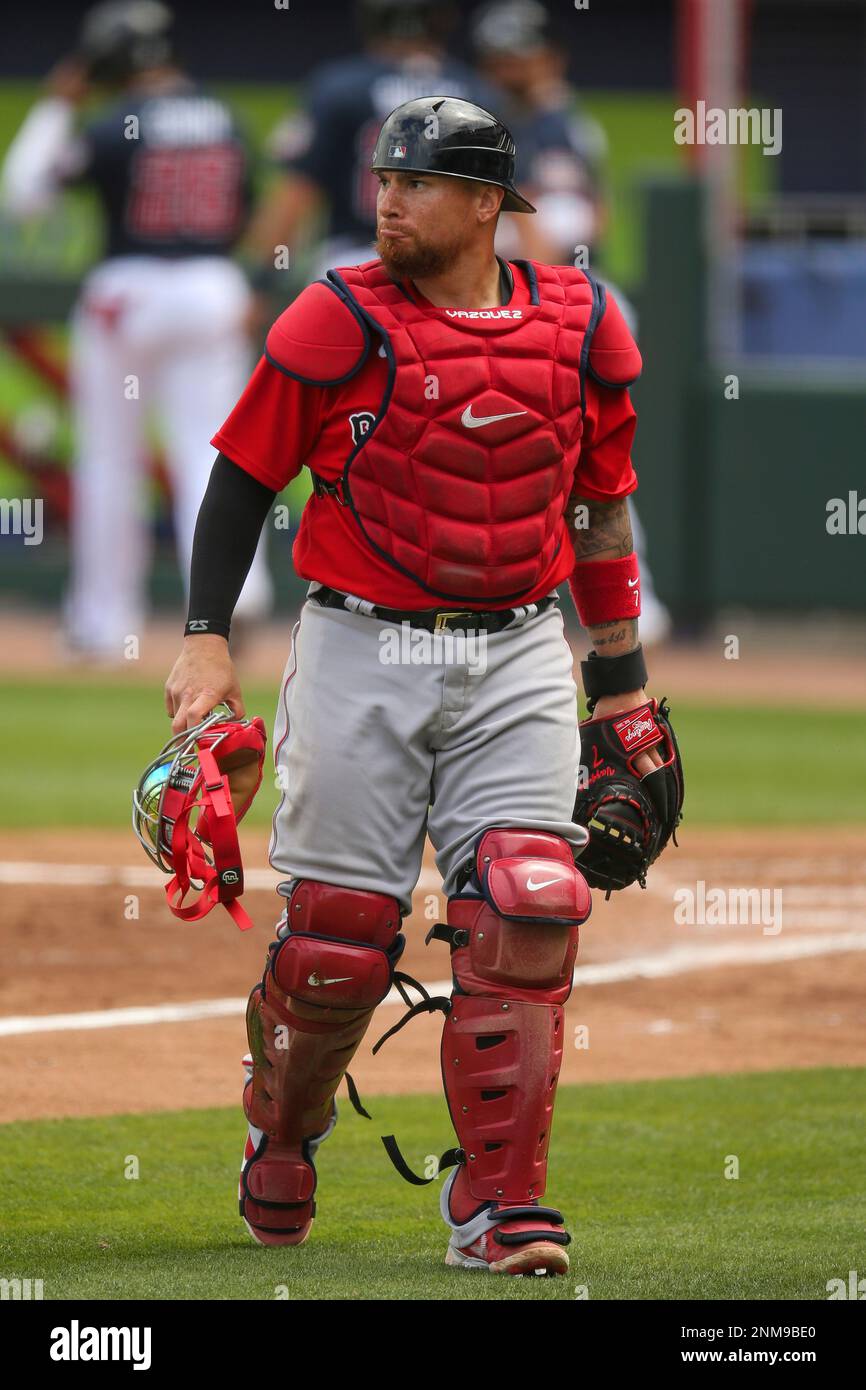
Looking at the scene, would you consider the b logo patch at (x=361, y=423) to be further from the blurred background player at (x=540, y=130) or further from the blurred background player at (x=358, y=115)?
the blurred background player at (x=540, y=130)

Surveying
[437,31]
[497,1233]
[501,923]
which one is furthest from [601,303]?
[437,31]

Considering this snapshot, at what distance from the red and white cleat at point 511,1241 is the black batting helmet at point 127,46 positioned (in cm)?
915

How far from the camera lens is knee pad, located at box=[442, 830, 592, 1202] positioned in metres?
3.91

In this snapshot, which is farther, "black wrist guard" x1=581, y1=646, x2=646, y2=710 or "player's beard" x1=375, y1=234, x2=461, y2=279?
"black wrist guard" x1=581, y1=646, x2=646, y2=710

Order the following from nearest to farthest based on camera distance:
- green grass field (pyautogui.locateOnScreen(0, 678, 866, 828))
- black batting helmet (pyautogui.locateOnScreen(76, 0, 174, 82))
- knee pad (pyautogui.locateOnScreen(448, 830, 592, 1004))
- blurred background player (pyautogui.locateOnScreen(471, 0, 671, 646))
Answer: knee pad (pyautogui.locateOnScreen(448, 830, 592, 1004)), green grass field (pyautogui.locateOnScreen(0, 678, 866, 828)), black batting helmet (pyautogui.locateOnScreen(76, 0, 174, 82)), blurred background player (pyautogui.locateOnScreen(471, 0, 671, 646))

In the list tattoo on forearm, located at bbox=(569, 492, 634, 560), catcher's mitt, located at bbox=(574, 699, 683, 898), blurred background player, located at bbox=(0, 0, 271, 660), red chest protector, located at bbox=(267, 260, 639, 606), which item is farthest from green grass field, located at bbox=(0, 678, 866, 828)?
red chest protector, located at bbox=(267, 260, 639, 606)

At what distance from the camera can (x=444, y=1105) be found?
5254 mm

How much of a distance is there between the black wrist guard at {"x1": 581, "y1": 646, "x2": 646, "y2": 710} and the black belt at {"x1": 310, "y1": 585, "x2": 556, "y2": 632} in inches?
14.3

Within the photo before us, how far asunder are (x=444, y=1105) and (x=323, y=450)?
1766 mm

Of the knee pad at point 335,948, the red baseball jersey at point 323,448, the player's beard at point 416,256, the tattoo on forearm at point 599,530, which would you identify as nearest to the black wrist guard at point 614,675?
the tattoo on forearm at point 599,530

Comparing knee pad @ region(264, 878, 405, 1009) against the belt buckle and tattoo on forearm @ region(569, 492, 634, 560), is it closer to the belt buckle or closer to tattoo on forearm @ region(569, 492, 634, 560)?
the belt buckle

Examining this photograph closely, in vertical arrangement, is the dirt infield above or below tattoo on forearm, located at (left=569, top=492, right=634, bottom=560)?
below

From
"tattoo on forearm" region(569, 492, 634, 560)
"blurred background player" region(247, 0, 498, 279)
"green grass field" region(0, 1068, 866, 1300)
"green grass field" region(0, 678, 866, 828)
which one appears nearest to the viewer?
"green grass field" region(0, 1068, 866, 1300)

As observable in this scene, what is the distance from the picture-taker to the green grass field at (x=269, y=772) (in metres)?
9.31
